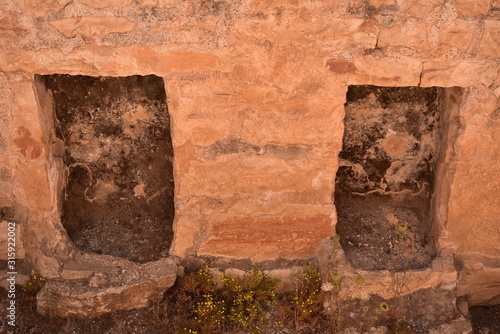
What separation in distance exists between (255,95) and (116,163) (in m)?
1.05

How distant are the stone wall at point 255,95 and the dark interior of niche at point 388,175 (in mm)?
209

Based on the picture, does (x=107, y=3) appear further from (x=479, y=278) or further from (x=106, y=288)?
(x=479, y=278)

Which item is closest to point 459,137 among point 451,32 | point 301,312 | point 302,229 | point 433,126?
point 433,126

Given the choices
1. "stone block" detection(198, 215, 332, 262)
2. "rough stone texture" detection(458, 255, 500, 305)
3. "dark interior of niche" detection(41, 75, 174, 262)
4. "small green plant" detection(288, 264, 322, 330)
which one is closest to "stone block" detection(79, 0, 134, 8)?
"dark interior of niche" detection(41, 75, 174, 262)

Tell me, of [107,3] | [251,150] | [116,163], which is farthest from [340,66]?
[116,163]

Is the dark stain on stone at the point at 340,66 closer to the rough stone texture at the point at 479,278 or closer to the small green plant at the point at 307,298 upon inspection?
the small green plant at the point at 307,298

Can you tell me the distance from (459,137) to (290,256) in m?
1.21

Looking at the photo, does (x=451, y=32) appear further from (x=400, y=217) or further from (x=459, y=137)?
(x=400, y=217)

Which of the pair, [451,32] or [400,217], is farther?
[400,217]

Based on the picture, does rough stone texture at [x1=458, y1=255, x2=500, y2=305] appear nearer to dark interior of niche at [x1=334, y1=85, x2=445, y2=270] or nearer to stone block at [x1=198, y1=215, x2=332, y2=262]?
dark interior of niche at [x1=334, y1=85, x2=445, y2=270]

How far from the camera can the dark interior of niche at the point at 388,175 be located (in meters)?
3.18

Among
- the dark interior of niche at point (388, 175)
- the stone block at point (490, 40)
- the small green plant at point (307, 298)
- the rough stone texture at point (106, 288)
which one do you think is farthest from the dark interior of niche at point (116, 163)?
the stone block at point (490, 40)

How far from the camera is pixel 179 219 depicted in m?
3.03

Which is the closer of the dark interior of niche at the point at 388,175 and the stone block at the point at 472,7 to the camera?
the stone block at the point at 472,7
